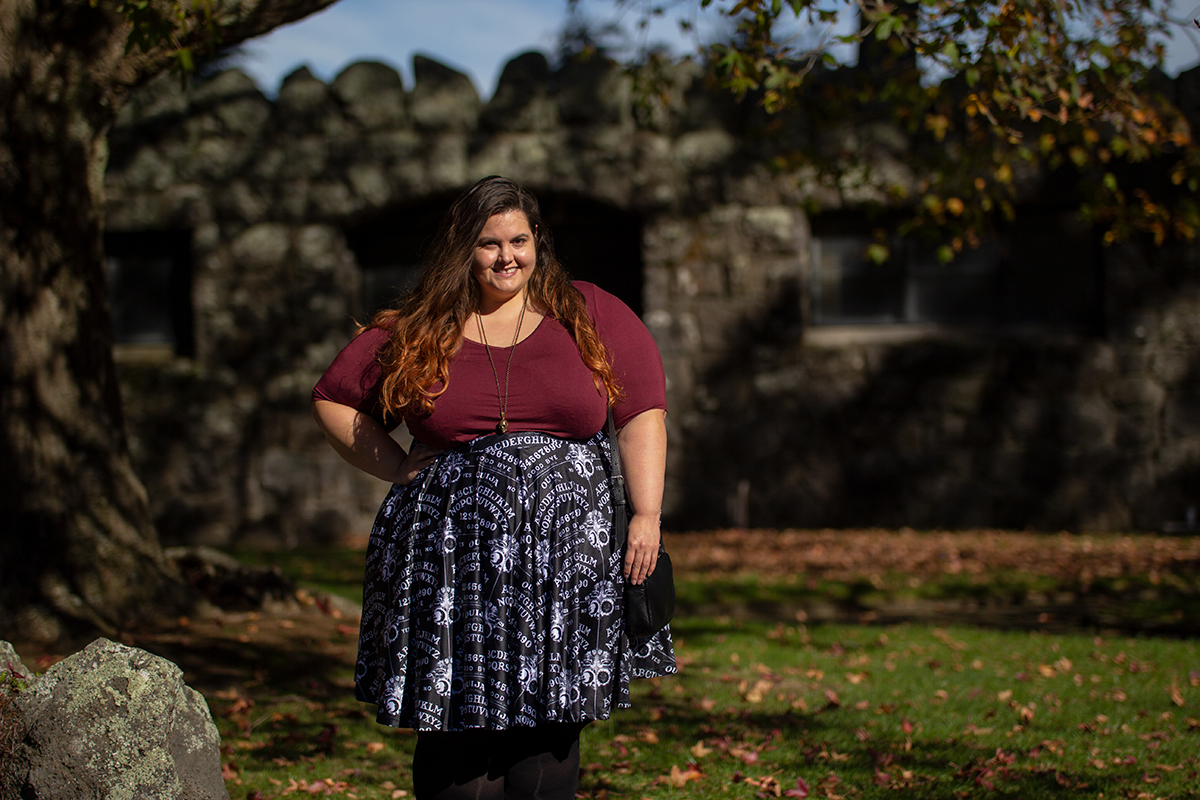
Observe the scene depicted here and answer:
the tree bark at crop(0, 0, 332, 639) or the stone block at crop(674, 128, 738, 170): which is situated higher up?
the stone block at crop(674, 128, 738, 170)

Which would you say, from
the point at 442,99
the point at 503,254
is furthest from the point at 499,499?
the point at 442,99

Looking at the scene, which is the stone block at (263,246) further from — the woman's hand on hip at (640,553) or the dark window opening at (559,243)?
the woman's hand on hip at (640,553)

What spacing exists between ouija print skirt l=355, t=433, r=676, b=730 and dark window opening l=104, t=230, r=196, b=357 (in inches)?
273

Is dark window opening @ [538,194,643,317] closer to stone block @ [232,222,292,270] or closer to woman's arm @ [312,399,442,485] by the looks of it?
stone block @ [232,222,292,270]

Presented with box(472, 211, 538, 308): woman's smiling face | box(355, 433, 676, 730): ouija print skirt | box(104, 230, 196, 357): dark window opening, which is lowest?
box(355, 433, 676, 730): ouija print skirt

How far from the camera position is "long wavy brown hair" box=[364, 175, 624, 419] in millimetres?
2549

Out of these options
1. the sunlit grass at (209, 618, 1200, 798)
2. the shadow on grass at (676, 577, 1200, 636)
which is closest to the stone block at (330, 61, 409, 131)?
the shadow on grass at (676, 577, 1200, 636)

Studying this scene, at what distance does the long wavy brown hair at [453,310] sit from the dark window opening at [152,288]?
667 centimetres

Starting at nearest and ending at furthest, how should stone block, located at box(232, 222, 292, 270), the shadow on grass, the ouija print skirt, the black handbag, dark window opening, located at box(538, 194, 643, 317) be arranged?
the ouija print skirt
the black handbag
the shadow on grass
stone block, located at box(232, 222, 292, 270)
dark window opening, located at box(538, 194, 643, 317)

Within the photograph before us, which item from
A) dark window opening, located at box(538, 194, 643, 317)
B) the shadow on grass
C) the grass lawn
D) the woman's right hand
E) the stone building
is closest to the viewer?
the woman's right hand

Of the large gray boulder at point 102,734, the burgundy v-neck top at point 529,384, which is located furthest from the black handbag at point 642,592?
the large gray boulder at point 102,734

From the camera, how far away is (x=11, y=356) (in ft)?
14.6

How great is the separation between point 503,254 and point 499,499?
650 millimetres

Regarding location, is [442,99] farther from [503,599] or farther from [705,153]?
[503,599]
